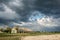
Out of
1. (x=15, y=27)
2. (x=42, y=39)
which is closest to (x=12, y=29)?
(x=15, y=27)

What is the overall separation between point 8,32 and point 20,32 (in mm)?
3681

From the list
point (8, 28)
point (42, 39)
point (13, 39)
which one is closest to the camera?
point (13, 39)

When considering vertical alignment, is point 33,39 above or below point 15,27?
below

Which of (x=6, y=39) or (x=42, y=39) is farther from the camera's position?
(x=42, y=39)

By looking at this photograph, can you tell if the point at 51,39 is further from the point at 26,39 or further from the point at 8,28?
the point at 8,28

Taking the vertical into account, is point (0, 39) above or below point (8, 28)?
below

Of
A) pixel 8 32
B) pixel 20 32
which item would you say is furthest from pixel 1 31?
pixel 20 32

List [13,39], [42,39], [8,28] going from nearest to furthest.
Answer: [13,39] < [42,39] < [8,28]

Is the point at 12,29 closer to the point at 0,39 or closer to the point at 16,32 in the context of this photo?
the point at 16,32

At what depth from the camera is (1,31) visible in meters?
41.2

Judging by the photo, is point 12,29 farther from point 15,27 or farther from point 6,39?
point 6,39

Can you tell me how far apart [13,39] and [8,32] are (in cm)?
902

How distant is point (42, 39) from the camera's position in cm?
3469

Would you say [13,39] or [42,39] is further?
[42,39]
